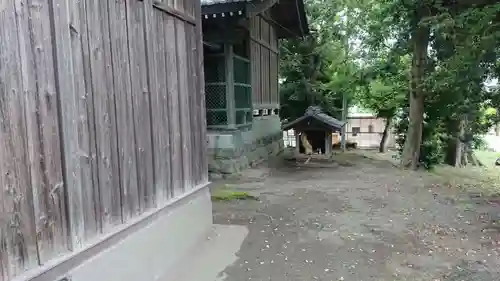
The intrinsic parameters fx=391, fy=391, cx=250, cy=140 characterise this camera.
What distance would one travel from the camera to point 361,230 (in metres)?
5.87

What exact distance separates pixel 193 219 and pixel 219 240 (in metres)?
0.64

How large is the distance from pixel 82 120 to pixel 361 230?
4470 millimetres

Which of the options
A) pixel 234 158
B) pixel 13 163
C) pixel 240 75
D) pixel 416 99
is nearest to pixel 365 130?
pixel 416 99

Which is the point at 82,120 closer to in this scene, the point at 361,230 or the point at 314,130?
the point at 361,230

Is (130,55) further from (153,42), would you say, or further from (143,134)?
(143,134)

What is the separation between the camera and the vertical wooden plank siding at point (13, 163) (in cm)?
217

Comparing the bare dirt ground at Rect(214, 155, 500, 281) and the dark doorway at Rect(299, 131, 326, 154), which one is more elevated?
the dark doorway at Rect(299, 131, 326, 154)

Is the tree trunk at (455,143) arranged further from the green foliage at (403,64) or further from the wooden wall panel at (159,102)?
the wooden wall panel at (159,102)

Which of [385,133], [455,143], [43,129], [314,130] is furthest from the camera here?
[385,133]

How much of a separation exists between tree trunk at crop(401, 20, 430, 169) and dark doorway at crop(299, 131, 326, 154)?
2.66m

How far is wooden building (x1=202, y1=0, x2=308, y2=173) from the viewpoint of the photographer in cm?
876

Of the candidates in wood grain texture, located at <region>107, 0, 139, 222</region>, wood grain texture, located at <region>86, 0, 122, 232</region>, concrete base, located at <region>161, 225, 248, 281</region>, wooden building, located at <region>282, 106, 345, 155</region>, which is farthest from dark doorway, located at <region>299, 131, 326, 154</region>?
wood grain texture, located at <region>86, 0, 122, 232</region>

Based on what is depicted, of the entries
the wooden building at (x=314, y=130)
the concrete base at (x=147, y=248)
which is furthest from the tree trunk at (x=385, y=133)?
the concrete base at (x=147, y=248)

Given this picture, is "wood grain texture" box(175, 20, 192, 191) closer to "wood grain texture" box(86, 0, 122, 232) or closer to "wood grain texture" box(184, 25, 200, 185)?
"wood grain texture" box(184, 25, 200, 185)
